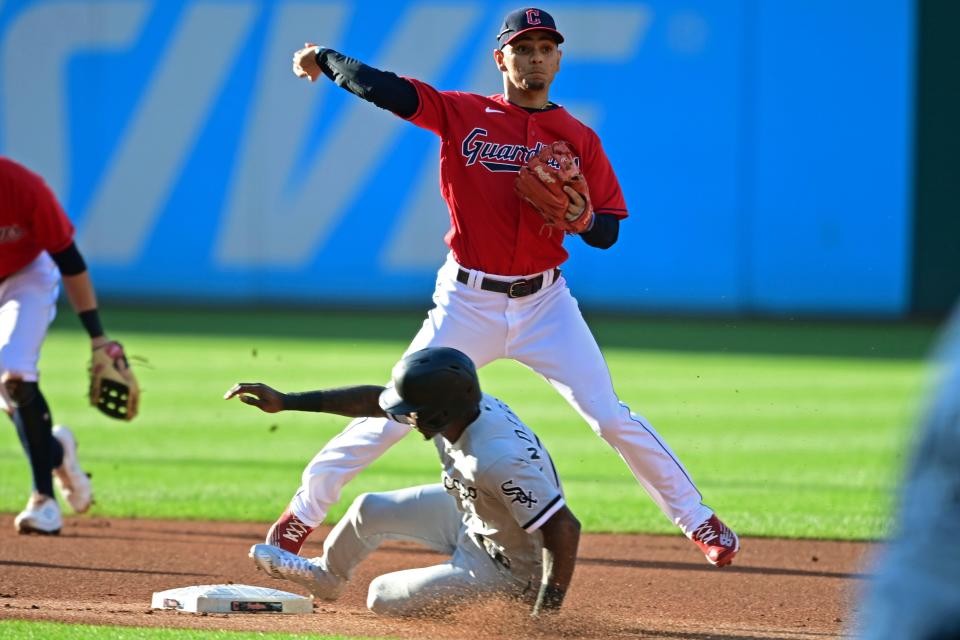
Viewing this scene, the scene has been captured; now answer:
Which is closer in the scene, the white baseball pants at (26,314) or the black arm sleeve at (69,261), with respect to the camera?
the white baseball pants at (26,314)

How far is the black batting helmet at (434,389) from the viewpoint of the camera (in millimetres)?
3826

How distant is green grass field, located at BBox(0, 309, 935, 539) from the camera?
7.19m

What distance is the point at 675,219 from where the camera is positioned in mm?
18672

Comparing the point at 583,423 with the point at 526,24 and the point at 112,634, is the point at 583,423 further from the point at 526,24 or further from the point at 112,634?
the point at 112,634

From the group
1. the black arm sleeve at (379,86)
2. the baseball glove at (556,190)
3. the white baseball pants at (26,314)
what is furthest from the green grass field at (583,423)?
the black arm sleeve at (379,86)

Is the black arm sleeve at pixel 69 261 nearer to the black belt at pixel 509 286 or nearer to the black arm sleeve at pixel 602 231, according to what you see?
the black belt at pixel 509 286

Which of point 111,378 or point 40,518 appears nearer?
point 40,518

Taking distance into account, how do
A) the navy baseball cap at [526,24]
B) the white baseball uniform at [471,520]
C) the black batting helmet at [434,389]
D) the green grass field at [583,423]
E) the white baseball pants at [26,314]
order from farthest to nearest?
the green grass field at [583,423] < the white baseball pants at [26,314] < the navy baseball cap at [526,24] < the white baseball uniform at [471,520] < the black batting helmet at [434,389]

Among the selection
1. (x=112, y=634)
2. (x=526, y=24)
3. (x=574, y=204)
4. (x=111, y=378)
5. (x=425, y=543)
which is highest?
(x=526, y=24)

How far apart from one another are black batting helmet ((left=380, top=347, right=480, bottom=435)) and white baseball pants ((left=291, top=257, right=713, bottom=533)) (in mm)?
762

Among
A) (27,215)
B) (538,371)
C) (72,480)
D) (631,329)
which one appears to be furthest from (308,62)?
(631,329)

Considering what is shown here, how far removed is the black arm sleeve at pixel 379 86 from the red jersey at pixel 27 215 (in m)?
1.77

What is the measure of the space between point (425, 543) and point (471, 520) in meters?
0.32

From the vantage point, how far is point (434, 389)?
383 centimetres
